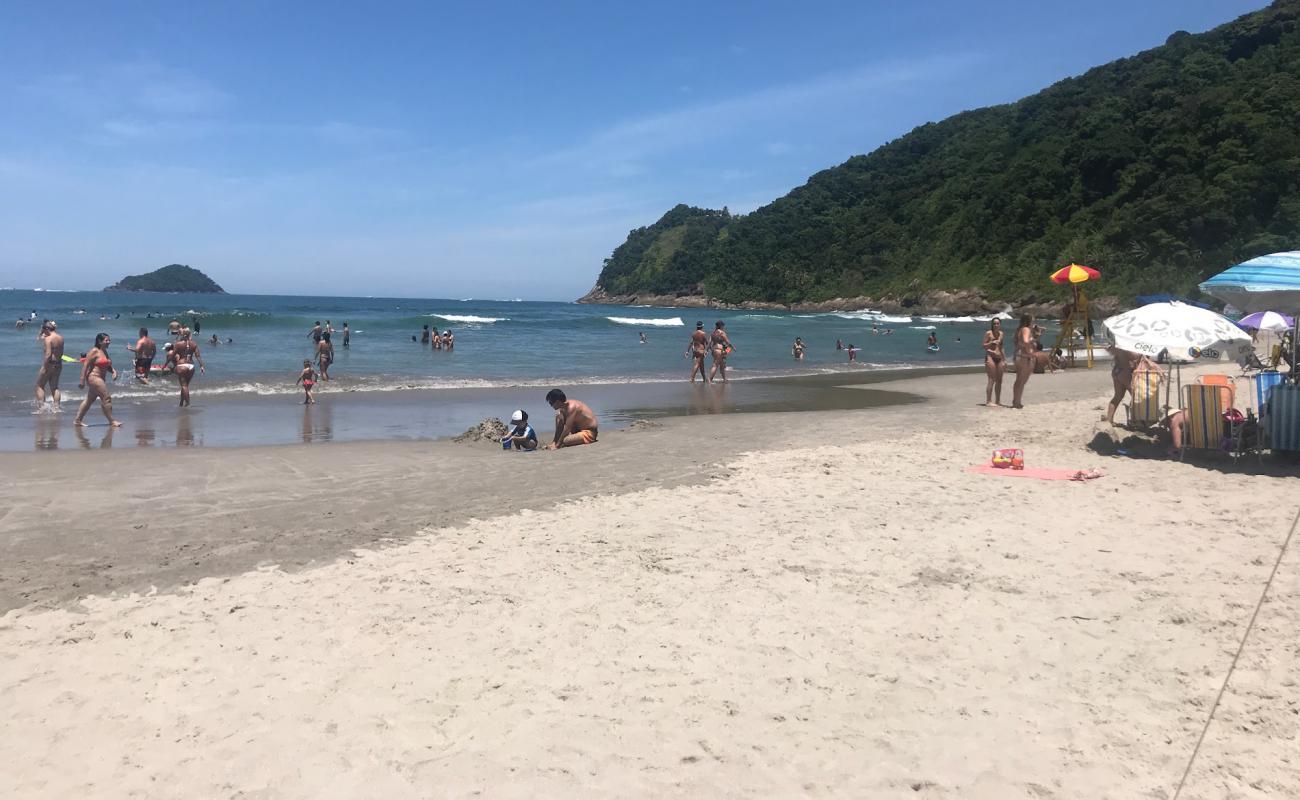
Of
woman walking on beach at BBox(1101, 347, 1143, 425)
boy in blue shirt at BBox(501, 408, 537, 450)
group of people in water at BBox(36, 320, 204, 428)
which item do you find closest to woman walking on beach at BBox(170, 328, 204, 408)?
Answer: group of people in water at BBox(36, 320, 204, 428)

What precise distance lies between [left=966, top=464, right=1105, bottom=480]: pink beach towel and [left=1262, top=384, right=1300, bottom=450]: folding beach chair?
5.31 feet

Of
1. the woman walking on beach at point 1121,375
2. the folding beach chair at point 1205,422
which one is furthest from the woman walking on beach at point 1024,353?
the folding beach chair at point 1205,422

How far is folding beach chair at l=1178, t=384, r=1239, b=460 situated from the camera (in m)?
8.32

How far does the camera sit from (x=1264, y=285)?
7.30m

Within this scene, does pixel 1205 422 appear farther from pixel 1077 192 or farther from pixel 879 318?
pixel 1077 192

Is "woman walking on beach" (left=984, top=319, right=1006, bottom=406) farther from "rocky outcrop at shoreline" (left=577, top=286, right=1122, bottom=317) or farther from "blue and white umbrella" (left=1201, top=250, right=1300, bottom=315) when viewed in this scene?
"rocky outcrop at shoreline" (left=577, top=286, right=1122, bottom=317)

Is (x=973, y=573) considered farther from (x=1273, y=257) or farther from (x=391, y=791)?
(x=1273, y=257)

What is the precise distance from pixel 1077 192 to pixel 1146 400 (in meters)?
69.7

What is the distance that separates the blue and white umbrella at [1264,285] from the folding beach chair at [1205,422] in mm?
1157

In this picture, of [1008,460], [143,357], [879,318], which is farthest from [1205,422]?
[879,318]

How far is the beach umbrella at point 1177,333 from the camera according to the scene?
7867 millimetres

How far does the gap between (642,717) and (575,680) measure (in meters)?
0.43

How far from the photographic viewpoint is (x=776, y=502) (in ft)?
22.4

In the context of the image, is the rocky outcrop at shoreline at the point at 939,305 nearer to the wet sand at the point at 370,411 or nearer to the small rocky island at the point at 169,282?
the wet sand at the point at 370,411
